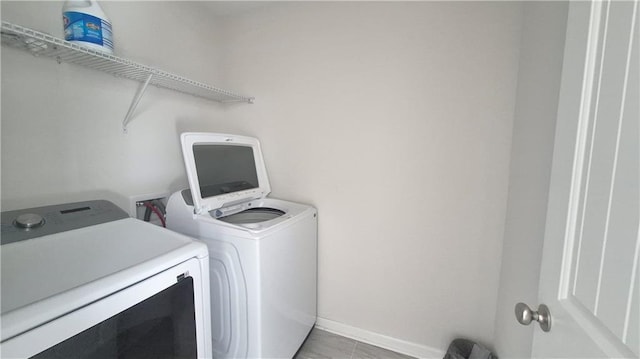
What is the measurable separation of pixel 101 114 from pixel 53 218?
0.66m

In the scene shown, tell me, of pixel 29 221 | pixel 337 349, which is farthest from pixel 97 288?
pixel 337 349

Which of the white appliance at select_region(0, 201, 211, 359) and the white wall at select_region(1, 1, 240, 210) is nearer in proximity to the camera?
the white appliance at select_region(0, 201, 211, 359)

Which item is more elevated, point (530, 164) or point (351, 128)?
point (351, 128)

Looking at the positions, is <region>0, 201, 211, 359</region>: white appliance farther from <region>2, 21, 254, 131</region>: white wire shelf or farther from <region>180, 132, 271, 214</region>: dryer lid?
<region>2, 21, 254, 131</region>: white wire shelf

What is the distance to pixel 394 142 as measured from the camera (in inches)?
65.9

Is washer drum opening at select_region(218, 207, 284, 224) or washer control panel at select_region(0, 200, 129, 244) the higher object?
washer control panel at select_region(0, 200, 129, 244)

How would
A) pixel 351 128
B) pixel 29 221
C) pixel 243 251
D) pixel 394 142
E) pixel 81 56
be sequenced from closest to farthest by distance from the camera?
1. pixel 29 221
2. pixel 81 56
3. pixel 243 251
4. pixel 394 142
5. pixel 351 128

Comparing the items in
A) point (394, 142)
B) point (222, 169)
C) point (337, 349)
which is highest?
point (394, 142)

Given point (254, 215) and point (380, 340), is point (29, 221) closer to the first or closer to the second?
point (254, 215)

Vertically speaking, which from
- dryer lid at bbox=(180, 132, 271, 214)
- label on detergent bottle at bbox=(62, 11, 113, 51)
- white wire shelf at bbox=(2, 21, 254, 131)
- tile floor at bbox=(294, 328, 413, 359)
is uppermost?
label on detergent bottle at bbox=(62, 11, 113, 51)

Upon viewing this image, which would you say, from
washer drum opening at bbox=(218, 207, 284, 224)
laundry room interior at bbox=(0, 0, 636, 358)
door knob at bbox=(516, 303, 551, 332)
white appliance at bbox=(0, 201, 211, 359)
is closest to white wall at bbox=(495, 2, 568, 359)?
laundry room interior at bbox=(0, 0, 636, 358)

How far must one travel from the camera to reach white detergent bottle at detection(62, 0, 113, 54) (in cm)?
101

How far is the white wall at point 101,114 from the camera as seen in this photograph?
1.09 metres

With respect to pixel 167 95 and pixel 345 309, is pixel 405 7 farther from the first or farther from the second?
pixel 345 309
